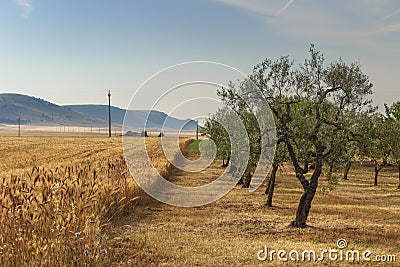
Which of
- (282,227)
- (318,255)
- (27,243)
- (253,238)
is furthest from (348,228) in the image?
(27,243)

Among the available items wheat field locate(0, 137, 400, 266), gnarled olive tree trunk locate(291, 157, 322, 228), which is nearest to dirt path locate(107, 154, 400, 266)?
wheat field locate(0, 137, 400, 266)

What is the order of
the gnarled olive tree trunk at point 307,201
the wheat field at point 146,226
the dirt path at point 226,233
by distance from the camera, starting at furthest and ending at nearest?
the gnarled olive tree trunk at point 307,201, the dirt path at point 226,233, the wheat field at point 146,226

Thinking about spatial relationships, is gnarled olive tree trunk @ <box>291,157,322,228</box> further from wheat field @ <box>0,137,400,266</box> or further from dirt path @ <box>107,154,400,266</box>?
dirt path @ <box>107,154,400,266</box>

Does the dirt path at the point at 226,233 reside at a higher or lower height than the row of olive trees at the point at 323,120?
lower

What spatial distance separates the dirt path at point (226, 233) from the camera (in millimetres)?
11836

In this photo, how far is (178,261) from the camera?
11.6 meters

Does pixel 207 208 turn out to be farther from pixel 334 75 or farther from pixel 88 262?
pixel 88 262

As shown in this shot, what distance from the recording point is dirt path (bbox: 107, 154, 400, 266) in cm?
1184

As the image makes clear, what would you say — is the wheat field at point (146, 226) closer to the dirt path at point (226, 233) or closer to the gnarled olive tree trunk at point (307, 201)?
the dirt path at point (226, 233)

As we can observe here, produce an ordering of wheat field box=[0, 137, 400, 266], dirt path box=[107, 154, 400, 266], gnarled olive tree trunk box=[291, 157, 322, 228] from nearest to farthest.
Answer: wheat field box=[0, 137, 400, 266] → dirt path box=[107, 154, 400, 266] → gnarled olive tree trunk box=[291, 157, 322, 228]

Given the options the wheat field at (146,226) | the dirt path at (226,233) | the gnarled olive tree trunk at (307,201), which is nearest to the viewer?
the wheat field at (146,226)

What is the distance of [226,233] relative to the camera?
1575cm

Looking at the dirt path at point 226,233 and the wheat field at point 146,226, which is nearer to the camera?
the wheat field at point 146,226

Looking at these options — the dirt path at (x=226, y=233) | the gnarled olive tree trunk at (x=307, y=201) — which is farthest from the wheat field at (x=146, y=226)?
the gnarled olive tree trunk at (x=307, y=201)
